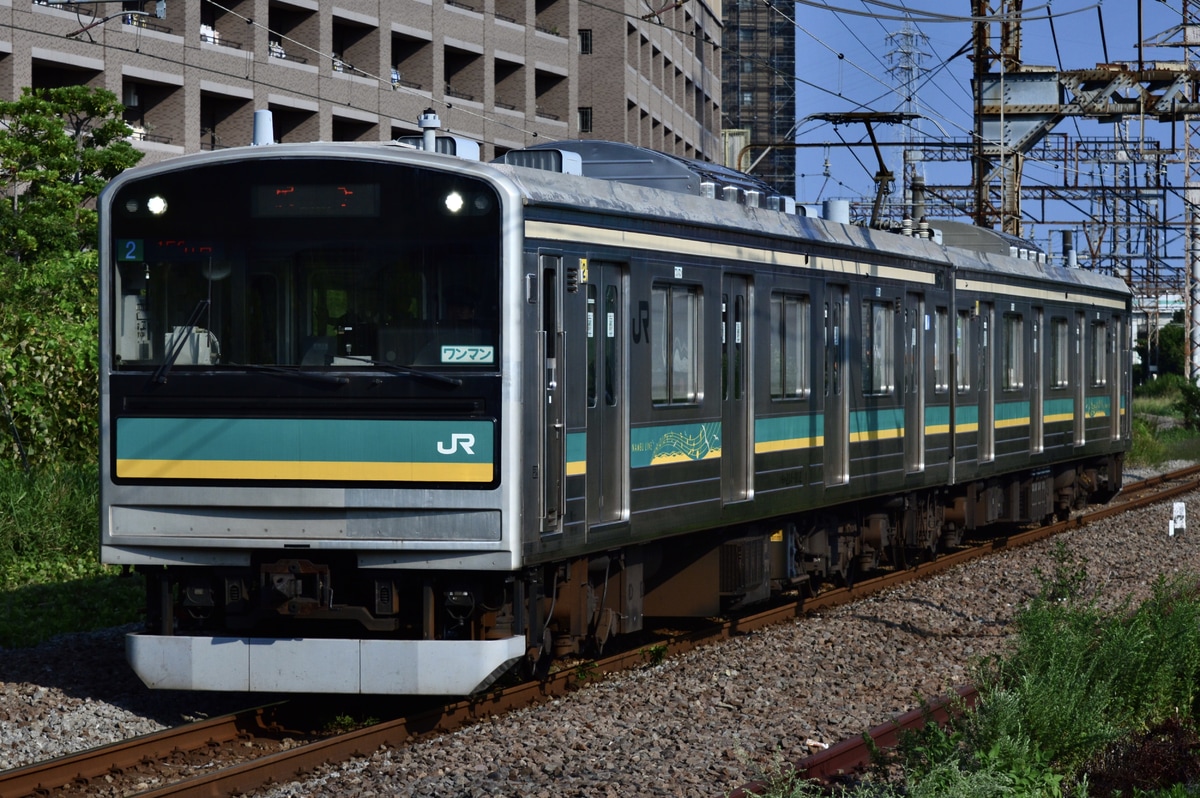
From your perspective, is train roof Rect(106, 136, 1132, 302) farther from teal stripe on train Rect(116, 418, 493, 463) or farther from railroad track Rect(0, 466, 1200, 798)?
railroad track Rect(0, 466, 1200, 798)

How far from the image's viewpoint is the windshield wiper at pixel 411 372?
337 inches

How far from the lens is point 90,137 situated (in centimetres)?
3338

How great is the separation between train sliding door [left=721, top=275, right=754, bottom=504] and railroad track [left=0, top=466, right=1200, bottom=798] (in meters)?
1.52

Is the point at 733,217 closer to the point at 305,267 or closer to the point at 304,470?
the point at 305,267

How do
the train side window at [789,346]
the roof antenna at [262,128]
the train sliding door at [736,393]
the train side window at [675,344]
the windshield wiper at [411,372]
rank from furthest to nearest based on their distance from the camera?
A: the train side window at [789,346] → the train sliding door at [736,393] → the train side window at [675,344] → the roof antenna at [262,128] → the windshield wiper at [411,372]

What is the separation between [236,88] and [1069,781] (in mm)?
35693

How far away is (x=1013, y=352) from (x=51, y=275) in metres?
11.5

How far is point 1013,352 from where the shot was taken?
734 inches

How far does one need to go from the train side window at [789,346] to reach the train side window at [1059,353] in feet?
26.4

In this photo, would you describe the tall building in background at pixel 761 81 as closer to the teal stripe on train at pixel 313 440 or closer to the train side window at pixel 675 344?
the train side window at pixel 675 344

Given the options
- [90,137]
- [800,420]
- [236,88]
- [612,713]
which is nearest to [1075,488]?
[800,420]

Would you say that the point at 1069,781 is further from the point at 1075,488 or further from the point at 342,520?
the point at 1075,488

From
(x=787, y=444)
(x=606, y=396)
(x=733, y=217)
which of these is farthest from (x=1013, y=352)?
(x=606, y=396)

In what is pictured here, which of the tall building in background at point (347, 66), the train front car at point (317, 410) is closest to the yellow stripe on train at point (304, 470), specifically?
the train front car at point (317, 410)
